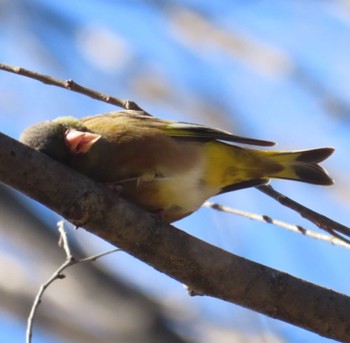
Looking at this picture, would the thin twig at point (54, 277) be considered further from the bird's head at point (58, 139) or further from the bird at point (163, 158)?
the bird's head at point (58, 139)

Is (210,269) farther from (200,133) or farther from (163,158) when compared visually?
(200,133)

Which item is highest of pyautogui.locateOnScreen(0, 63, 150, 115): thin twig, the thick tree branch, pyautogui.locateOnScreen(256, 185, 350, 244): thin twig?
pyautogui.locateOnScreen(0, 63, 150, 115): thin twig

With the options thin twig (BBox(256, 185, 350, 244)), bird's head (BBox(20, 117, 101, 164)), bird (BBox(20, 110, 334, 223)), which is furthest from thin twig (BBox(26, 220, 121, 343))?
thin twig (BBox(256, 185, 350, 244))

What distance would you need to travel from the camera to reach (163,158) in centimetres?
302

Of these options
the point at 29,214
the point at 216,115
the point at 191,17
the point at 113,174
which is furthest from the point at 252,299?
the point at 191,17

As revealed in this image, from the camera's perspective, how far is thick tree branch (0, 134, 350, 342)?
231 centimetres

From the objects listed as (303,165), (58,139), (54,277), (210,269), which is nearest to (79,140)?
(58,139)

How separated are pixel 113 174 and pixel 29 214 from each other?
1.44 meters

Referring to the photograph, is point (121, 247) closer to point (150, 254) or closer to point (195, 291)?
point (150, 254)

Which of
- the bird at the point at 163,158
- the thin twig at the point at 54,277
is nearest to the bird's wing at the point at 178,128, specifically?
the bird at the point at 163,158

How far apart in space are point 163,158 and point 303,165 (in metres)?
0.89

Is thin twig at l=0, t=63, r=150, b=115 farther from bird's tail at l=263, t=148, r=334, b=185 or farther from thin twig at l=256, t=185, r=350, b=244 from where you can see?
bird's tail at l=263, t=148, r=334, b=185

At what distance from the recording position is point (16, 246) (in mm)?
4117

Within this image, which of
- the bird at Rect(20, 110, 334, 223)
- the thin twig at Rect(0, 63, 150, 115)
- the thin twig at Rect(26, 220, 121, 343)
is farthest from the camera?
the thin twig at Rect(0, 63, 150, 115)
